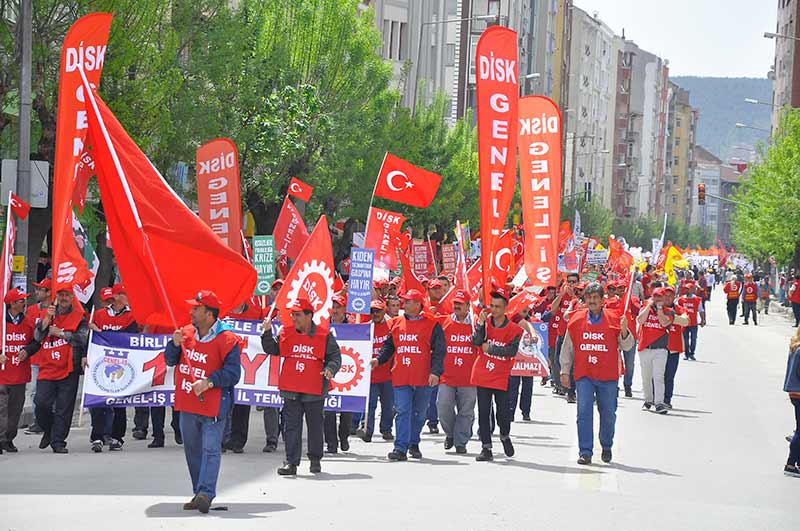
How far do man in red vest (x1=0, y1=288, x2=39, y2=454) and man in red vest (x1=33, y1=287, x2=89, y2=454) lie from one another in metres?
0.14

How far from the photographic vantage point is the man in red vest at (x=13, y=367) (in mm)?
14625

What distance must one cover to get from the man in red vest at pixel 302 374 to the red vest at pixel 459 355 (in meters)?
2.13

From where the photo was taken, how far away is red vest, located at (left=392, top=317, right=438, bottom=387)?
48.9 ft

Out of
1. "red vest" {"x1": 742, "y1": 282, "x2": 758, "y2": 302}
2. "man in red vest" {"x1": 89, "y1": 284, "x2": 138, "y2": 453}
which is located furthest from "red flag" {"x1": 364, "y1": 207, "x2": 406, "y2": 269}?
"red vest" {"x1": 742, "y1": 282, "x2": 758, "y2": 302}

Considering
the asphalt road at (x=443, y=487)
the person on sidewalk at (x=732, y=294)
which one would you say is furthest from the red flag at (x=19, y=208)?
the person on sidewalk at (x=732, y=294)

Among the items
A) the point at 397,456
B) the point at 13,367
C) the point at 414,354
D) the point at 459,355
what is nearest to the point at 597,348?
the point at 459,355

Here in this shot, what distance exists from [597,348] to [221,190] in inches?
280

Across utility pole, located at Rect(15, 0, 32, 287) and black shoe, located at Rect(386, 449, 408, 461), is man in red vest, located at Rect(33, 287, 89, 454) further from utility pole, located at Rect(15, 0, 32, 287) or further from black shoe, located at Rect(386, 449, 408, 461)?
utility pole, located at Rect(15, 0, 32, 287)

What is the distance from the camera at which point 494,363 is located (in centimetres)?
1474

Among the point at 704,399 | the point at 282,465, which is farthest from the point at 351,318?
the point at 704,399

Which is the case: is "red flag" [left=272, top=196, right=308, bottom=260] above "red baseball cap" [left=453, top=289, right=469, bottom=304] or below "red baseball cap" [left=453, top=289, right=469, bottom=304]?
above

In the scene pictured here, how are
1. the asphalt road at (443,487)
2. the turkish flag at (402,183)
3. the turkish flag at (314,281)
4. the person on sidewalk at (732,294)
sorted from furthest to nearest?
the person on sidewalk at (732,294)
the turkish flag at (402,183)
the turkish flag at (314,281)
the asphalt road at (443,487)

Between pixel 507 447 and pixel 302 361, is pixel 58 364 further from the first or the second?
pixel 507 447

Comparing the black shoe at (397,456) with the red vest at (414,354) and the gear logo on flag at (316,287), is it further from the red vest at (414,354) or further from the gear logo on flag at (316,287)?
the gear logo on flag at (316,287)
